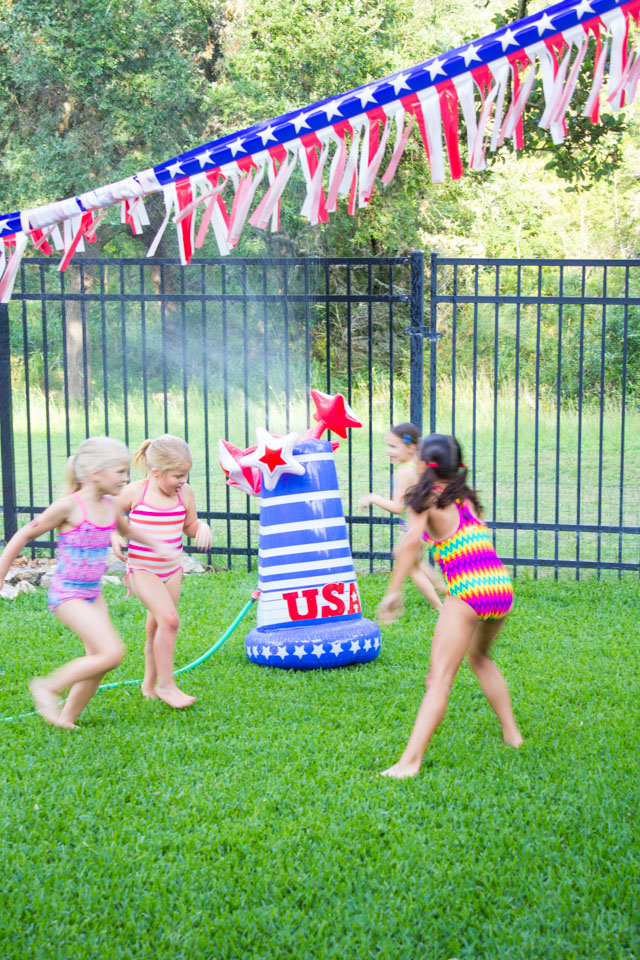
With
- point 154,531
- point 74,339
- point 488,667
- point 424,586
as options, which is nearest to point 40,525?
point 154,531

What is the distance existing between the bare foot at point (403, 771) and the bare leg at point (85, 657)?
4.00 feet

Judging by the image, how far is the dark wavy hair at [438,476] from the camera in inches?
141

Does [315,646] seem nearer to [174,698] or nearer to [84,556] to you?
[174,698]

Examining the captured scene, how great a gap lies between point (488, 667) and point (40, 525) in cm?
195

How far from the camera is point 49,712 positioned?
4.07m

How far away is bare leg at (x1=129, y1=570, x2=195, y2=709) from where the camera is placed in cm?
433

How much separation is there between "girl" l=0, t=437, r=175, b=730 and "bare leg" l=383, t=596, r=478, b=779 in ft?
4.19

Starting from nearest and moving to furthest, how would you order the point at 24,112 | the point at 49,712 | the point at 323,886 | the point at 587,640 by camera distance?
the point at 323,886
the point at 49,712
the point at 587,640
the point at 24,112

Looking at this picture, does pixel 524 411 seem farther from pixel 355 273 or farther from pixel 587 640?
pixel 587 640

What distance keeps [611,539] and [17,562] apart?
5119 millimetres

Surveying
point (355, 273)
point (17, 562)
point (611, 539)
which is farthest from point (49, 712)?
point (355, 273)

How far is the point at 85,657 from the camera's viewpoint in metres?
3.96

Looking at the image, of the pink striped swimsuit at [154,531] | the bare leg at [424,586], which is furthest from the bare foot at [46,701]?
the bare leg at [424,586]

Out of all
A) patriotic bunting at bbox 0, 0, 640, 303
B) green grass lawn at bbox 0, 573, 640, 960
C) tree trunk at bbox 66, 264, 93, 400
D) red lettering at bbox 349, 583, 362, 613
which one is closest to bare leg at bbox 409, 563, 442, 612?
red lettering at bbox 349, 583, 362, 613
